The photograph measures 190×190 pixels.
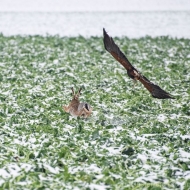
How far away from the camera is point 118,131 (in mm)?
6930

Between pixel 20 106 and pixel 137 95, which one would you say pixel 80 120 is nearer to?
pixel 20 106

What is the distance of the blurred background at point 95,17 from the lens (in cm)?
2041

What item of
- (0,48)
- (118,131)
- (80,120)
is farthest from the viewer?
(0,48)

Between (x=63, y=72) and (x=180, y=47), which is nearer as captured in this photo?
(x=63, y=72)

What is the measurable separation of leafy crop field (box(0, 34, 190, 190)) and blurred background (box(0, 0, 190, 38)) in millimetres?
7080

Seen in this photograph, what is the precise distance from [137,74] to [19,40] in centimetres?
954

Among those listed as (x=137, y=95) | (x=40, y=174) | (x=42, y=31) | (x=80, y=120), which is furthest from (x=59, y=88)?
(x=42, y=31)

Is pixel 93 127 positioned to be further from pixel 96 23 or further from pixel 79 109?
pixel 96 23

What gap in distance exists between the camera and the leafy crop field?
204 inches

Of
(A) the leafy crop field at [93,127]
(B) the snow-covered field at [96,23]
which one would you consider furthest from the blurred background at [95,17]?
(A) the leafy crop field at [93,127]

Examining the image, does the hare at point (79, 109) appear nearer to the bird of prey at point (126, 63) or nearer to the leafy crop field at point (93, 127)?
the leafy crop field at point (93, 127)

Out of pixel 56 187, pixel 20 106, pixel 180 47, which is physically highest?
pixel 180 47

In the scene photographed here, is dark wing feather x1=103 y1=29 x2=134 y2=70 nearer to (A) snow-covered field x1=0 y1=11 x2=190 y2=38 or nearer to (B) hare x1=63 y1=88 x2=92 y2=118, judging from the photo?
(B) hare x1=63 y1=88 x2=92 y2=118

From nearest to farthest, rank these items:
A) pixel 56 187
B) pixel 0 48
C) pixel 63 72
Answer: pixel 56 187
pixel 63 72
pixel 0 48
